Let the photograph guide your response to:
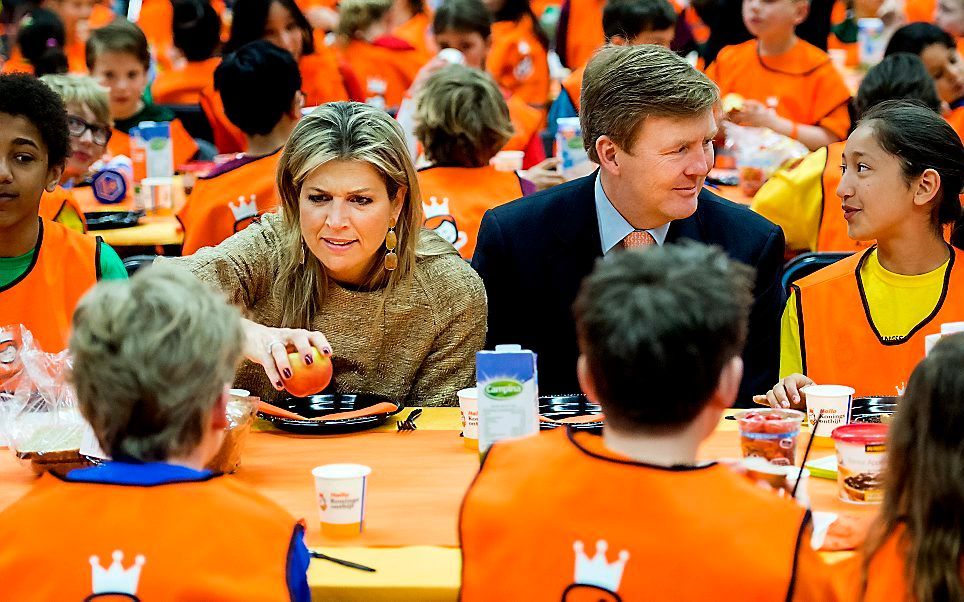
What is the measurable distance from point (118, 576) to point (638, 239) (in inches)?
84.8

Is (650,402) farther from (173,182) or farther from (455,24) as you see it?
(455,24)

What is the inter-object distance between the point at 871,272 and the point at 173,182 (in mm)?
3625

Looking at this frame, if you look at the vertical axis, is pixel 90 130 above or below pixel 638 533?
above

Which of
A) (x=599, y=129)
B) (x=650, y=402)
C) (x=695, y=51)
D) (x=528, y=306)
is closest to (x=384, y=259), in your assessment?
(x=528, y=306)

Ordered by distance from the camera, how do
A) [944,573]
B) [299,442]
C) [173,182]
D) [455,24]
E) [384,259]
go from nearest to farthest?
[944,573] < [299,442] < [384,259] < [173,182] < [455,24]

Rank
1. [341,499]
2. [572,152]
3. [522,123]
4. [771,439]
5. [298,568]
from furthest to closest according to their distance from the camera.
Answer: [522,123] < [572,152] < [771,439] < [341,499] < [298,568]

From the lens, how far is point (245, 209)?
17.7 feet

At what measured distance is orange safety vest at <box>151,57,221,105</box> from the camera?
29.0ft

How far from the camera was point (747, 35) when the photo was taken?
8.42 m

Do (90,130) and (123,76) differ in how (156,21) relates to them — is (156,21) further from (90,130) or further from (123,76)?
(90,130)

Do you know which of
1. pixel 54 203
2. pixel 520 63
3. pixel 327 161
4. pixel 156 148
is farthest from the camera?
pixel 520 63

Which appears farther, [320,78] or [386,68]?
[386,68]

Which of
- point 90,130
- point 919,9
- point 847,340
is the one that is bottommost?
point 847,340

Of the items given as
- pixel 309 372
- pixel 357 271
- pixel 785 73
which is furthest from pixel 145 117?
pixel 309 372
